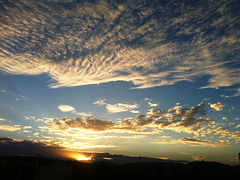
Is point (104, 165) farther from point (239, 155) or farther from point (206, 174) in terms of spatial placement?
point (239, 155)

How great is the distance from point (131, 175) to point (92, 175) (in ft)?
47.2

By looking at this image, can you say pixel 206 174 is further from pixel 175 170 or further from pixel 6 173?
pixel 6 173

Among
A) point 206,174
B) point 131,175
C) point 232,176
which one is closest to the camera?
point 232,176

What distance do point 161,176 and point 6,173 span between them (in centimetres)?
4665

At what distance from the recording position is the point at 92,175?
5119 cm

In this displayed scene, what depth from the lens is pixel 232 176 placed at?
32000 millimetres

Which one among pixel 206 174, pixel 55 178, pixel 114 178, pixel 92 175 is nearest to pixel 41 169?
pixel 55 178

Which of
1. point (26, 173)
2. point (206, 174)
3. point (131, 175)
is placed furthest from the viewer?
point (131, 175)

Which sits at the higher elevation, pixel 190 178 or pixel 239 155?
pixel 239 155

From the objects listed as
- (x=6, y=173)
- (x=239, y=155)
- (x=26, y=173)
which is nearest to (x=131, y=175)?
(x=26, y=173)

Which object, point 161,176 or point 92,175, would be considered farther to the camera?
point 161,176

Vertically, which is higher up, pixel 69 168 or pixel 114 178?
pixel 69 168

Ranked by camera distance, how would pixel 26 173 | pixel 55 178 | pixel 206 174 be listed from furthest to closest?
pixel 26 173, pixel 206 174, pixel 55 178

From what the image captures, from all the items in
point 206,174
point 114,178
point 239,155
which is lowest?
point 114,178
